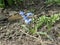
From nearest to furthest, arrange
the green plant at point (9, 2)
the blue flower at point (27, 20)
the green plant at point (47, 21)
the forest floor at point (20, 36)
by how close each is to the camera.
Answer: the forest floor at point (20, 36) < the green plant at point (47, 21) < the blue flower at point (27, 20) < the green plant at point (9, 2)

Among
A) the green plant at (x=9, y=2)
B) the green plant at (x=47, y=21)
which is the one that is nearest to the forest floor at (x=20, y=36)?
the green plant at (x=47, y=21)

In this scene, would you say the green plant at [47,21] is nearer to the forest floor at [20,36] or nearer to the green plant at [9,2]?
the forest floor at [20,36]

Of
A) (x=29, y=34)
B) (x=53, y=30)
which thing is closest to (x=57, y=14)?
(x=53, y=30)

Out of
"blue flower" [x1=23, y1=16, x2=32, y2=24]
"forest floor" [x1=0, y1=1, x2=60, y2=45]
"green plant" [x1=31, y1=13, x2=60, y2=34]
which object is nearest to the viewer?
"forest floor" [x1=0, y1=1, x2=60, y2=45]

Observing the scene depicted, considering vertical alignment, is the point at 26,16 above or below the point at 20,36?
above

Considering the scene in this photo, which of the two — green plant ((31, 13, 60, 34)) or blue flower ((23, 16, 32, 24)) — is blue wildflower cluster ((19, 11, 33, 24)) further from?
green plant ((31, 13, 60, 34))

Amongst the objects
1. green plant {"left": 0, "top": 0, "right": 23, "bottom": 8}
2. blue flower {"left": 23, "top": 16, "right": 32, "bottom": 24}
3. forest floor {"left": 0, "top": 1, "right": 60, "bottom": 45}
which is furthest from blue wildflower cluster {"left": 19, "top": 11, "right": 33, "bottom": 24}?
green plant {"left": 0, "top": 0, "right": 23, "bottom": 8}

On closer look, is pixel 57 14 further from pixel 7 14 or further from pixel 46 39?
pixel 7 14

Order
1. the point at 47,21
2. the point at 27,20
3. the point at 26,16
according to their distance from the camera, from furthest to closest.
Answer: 1. the point at 26,16
2. the point at 27,20
3. the point at 47,21

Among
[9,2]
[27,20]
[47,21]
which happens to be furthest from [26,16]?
[9,2]

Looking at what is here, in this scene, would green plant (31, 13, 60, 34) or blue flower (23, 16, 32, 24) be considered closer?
green plant (31, 13, 60, 34)

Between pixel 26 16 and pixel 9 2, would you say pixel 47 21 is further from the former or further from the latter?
pixel 9 2
